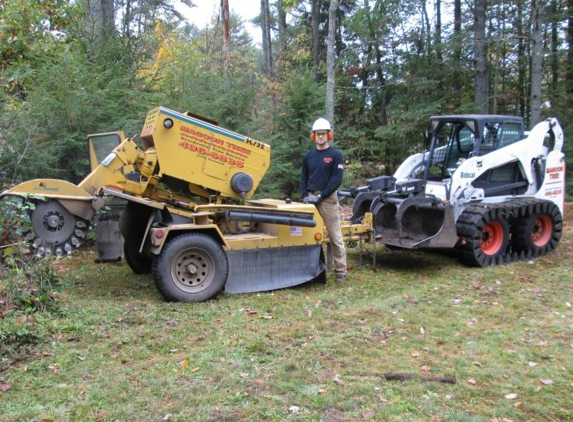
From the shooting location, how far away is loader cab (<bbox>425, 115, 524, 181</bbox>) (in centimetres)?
867

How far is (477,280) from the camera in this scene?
7453mm

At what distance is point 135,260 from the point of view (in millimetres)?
7266

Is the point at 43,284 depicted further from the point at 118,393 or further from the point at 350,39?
the point at 350,39

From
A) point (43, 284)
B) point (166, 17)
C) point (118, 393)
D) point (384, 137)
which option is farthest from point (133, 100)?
point (166, 17)

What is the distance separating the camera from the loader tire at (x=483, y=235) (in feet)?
26.0

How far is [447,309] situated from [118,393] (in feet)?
12.8

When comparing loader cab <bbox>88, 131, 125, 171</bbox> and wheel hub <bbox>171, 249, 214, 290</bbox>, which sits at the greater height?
loader cab <bbox>88, 131, 125, 171</bbox>

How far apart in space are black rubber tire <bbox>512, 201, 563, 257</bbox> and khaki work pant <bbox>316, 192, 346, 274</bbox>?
3.60 meters

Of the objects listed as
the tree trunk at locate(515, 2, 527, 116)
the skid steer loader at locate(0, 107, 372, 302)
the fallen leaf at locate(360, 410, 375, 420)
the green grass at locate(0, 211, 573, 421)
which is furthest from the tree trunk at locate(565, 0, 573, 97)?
the fallen leaf at locate(360, 410, 375, 420)

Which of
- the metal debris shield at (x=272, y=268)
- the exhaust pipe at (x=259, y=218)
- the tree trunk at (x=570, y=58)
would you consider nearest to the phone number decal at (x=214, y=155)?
the exhaust pipe at (x=259, y=218)

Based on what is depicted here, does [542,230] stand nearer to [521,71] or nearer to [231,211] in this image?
[231,211]

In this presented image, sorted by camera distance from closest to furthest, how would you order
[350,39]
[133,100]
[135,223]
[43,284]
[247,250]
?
[43,284] < [247,250] < [135,223] < [133,100] < [350,39]

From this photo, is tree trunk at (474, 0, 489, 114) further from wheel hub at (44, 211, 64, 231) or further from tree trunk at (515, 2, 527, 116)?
wheel hub at (44, 211, 64, 231)

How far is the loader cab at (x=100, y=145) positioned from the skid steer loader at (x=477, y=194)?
386 centimetres
